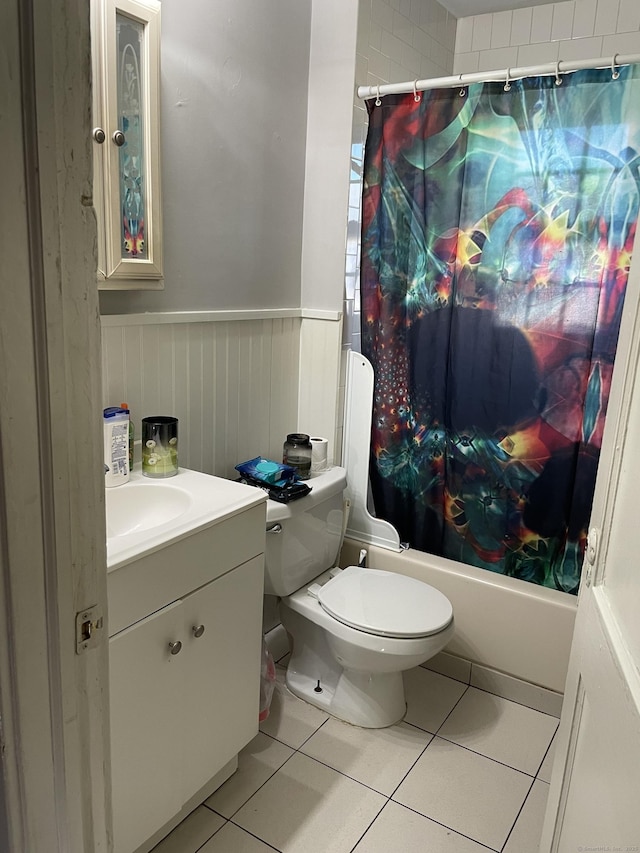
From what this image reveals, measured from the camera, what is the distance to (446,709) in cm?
214

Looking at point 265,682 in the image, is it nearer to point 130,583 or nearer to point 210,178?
point 130,583

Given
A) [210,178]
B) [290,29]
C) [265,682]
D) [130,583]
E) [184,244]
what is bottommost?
[265,682]

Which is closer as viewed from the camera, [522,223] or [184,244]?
[184,244]

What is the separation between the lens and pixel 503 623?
7.16ft

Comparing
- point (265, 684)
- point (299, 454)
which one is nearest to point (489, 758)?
point (265, 684)

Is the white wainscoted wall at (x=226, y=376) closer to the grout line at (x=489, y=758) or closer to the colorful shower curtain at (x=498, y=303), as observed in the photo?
the colorful shower curtain at (x=498, y=303)

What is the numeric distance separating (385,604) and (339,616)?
15cm

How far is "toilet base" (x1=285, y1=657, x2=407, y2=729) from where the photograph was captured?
6.62ft

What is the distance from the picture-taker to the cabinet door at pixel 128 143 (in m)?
1.47

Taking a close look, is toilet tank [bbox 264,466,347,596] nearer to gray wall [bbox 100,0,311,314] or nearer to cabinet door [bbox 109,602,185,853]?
cabinet door [bbox 109,602,185,853]

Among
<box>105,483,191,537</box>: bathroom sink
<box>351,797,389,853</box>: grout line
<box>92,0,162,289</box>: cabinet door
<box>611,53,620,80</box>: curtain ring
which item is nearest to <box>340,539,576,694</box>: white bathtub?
<box>351,797,389,853</box>: grout line

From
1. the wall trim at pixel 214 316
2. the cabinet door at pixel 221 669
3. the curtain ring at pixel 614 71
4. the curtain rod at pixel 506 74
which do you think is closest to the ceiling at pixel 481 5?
the curtain rod at pixel 506 74

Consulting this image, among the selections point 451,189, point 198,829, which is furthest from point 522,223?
point 198,829

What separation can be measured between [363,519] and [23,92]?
78.8 inches
